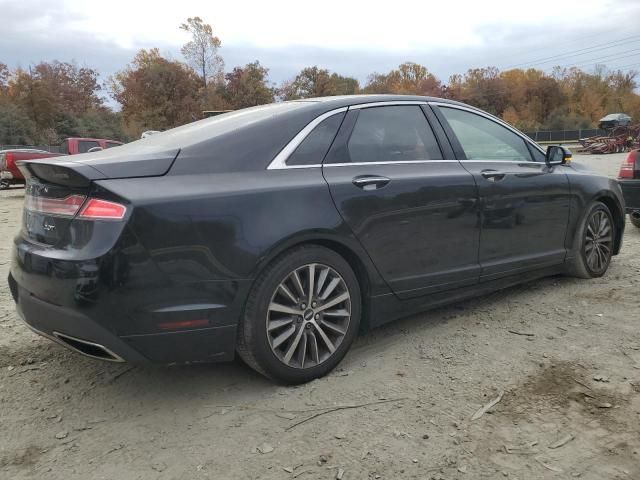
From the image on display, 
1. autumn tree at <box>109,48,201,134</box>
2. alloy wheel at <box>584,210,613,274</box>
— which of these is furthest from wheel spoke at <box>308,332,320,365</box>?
autumn tree at <box>109,48,201,134</box>

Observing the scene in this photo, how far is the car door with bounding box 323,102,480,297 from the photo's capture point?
3.20 m

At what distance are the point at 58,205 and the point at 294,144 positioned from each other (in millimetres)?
1241

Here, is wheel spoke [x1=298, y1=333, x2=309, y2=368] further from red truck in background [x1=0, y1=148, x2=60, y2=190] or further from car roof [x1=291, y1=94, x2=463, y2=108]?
red truck in background [x1=0, y1=148, x2=60, y2=190]

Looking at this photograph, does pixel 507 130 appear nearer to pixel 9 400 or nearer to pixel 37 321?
pixel 37 321

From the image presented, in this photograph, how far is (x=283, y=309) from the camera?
2887 mm

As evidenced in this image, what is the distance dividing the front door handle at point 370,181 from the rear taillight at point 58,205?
4.78 feet

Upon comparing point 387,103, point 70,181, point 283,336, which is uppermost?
point 387,103

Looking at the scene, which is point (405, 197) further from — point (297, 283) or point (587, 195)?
point (587, 195)

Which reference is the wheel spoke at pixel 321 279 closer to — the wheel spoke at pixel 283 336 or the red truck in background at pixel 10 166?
the wheel spoke at pixel 283 336

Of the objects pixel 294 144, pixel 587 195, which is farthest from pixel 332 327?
pixel 587 195

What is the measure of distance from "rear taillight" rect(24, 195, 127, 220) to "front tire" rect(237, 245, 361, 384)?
756 millimetres

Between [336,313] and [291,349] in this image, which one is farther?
[336,313]

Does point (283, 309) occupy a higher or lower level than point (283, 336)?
higher

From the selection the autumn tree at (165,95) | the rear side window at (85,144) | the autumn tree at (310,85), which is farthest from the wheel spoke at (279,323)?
the autumn tree at (310,85)
